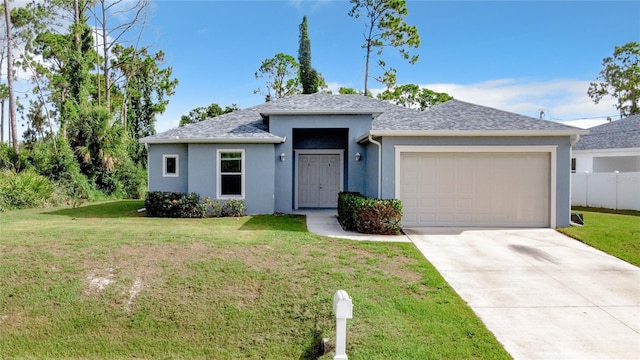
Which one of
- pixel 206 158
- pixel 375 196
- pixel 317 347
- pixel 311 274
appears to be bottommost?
pixel 317 347

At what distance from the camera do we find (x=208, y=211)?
14.1 metres

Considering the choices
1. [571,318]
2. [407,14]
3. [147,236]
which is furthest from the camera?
[407,14]

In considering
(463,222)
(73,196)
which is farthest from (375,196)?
(73,196)

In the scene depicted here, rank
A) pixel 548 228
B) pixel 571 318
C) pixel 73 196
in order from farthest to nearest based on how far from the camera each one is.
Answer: pixel 73 196 < pixel 548 228 < pixel 571 318

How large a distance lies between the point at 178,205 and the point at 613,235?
13.7 m

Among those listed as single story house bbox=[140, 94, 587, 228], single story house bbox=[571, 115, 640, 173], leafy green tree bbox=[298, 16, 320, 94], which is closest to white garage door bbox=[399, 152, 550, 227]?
single story house bbox=[140, 94, 587, 228]

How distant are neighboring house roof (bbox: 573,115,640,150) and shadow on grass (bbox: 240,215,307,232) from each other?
18.2m

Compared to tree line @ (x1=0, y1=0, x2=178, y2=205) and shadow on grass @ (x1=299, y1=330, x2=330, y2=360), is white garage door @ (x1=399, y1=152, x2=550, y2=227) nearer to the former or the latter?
shadow on grass @ (x1=299, y1=330, x2=330, y2=360)

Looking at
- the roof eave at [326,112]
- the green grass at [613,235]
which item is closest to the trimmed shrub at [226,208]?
the roof eave at [326,112]

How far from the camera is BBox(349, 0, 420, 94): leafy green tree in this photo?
94.2 ft

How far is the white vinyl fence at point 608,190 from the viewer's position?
16.0 meters

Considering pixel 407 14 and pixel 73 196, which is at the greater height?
pixel 407 14

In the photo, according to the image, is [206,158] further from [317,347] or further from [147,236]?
[317,347]

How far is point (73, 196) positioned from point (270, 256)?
15.6 m
